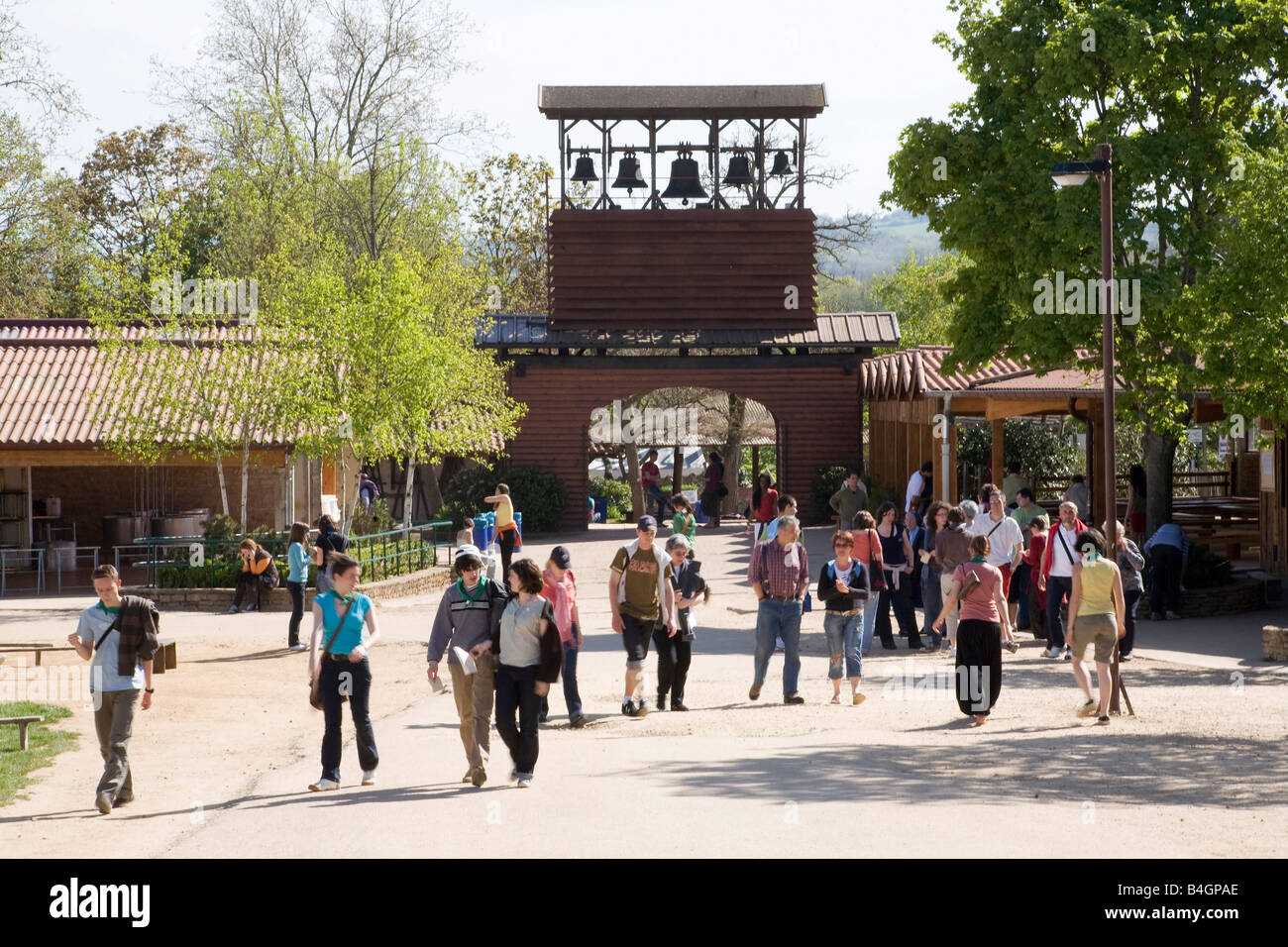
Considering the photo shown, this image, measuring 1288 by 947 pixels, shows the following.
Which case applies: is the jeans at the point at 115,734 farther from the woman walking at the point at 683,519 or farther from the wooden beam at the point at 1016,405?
the wooden beam at the point at 1016,405

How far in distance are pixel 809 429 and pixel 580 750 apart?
82.5 feet

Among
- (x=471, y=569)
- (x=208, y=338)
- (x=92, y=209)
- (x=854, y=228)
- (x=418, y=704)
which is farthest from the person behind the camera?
(x=92, y=209)

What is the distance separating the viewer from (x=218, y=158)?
4859 centimetres

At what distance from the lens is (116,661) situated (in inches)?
402

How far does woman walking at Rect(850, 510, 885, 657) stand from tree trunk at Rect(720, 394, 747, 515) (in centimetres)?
2907

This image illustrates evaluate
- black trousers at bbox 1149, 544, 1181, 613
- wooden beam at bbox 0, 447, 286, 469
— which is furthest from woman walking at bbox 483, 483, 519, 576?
black trousers at bbox 1149, 544, 1181, 613

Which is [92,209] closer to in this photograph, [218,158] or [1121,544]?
[218,158]

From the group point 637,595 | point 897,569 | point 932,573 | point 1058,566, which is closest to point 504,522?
point 897,569

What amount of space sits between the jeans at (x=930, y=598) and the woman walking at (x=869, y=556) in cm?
167

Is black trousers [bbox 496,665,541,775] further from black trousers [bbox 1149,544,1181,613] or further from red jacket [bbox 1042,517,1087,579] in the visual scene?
black trousers [bbox 1149,544,1181,613]

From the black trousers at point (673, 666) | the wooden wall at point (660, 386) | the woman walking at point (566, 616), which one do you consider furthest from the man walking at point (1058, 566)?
the wooden wall at point (660, 386)

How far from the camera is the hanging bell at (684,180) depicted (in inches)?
1378

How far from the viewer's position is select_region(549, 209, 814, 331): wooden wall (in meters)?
35.5

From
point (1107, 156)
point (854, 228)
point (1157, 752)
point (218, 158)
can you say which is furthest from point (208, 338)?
point (854, 228)
